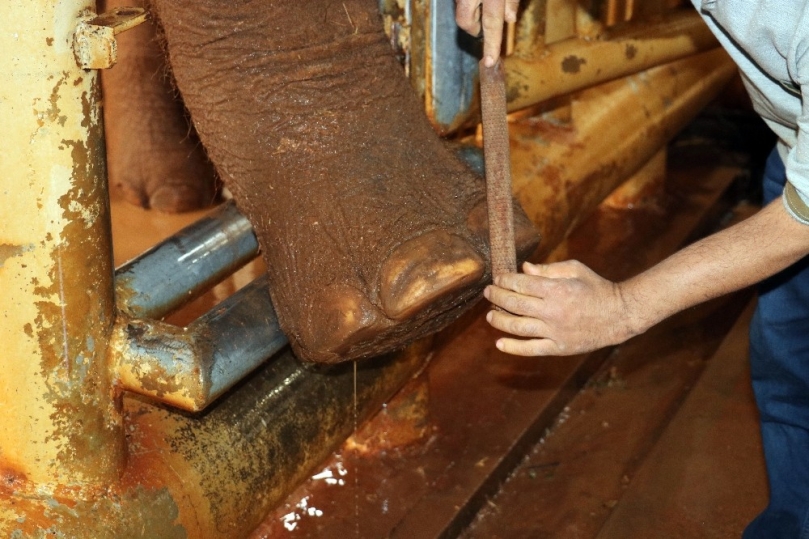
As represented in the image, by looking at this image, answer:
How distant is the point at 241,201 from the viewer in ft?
5.27

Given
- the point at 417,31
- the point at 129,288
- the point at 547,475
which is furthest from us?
the point at 547,475


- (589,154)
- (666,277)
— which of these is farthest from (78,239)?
(589,154)

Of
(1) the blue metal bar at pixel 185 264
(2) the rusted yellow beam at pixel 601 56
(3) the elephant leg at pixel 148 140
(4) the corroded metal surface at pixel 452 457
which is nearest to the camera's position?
(1) the blue metal bar at pixel 185 264

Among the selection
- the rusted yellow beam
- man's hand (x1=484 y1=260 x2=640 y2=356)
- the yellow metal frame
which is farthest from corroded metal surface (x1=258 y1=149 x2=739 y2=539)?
man's hand (x1=484 y1=260 x2=640 y2=356)

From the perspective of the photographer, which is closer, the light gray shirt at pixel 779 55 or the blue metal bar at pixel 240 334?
the light gray shirt at pixel 779 55

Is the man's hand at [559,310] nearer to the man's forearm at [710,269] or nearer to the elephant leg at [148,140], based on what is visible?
the man's forearm at [710,269]

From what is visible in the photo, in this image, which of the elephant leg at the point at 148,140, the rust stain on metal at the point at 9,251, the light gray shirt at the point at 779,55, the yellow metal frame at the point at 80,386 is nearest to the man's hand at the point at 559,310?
the light gray shirt at the point at 779,55

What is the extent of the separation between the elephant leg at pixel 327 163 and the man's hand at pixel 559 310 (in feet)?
0.21

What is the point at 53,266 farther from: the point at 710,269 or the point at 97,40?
the point at 710,269

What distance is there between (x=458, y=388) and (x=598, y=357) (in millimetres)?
353

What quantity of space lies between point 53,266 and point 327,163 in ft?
1.33

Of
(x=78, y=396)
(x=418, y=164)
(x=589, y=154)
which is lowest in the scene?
(x=589, y=154)

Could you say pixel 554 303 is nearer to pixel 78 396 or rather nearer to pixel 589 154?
pixel 78 396

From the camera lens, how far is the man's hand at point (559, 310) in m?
1.37
